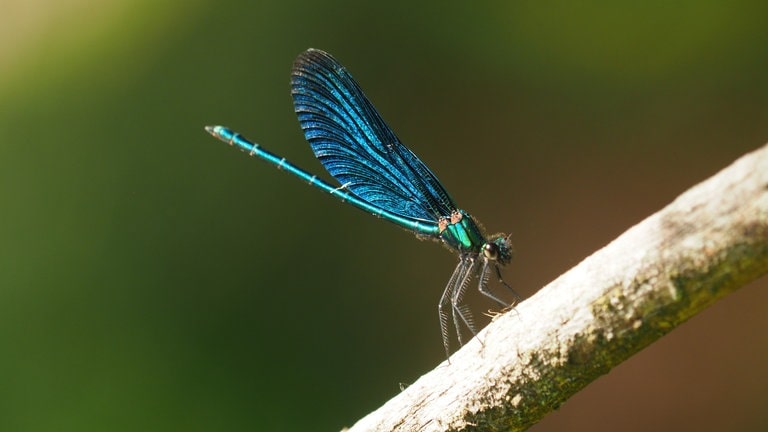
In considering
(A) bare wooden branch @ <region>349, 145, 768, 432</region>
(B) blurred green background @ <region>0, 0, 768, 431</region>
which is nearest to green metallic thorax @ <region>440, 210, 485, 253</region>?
(A) bare wooden branch @ <region>349, 145, 768, 432</region>

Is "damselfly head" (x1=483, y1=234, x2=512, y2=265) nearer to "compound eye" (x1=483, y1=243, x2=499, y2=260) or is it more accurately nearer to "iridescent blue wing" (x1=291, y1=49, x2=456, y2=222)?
"compound eye" (x1=483, y1=243, x2=499, y2=260)

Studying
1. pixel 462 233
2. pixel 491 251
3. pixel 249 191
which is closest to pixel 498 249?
pixel 491 251

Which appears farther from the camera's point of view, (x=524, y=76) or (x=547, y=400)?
(x=524, y=76)

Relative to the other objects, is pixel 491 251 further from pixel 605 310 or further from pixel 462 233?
pixel 605 310

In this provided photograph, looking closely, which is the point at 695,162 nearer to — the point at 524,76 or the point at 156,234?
the point at 524,76

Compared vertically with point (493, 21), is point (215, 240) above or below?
below

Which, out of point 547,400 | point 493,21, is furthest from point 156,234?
point 547,400

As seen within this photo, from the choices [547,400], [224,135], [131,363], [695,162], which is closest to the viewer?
[547,400]

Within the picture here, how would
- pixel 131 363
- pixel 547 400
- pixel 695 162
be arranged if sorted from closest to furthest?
pixel 547 400 < pixel 695 162 < pixel 131 363
